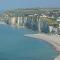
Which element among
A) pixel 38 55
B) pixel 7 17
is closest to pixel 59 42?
pixel 38 55

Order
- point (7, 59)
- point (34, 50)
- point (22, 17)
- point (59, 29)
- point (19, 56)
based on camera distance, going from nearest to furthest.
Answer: point (7, 59)
point (19, 56)
point (34, 50)
point (59, 29)
point (22, 17)

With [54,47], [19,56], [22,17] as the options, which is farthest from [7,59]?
[22,17]

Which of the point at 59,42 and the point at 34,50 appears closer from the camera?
the point at 34,50

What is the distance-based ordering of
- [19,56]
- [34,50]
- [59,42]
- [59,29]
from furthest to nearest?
[59,29]
[59,42]
[34,50]
[19,56]

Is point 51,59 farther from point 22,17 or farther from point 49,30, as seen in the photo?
point 22,17

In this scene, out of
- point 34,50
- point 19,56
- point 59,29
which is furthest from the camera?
point 59,29

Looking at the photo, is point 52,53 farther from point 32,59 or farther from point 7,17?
point 7,17

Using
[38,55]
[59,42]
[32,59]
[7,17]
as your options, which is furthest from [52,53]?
[7,17]

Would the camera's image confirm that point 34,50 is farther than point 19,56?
Yes

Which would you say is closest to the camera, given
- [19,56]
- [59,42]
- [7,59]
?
[7,59]
